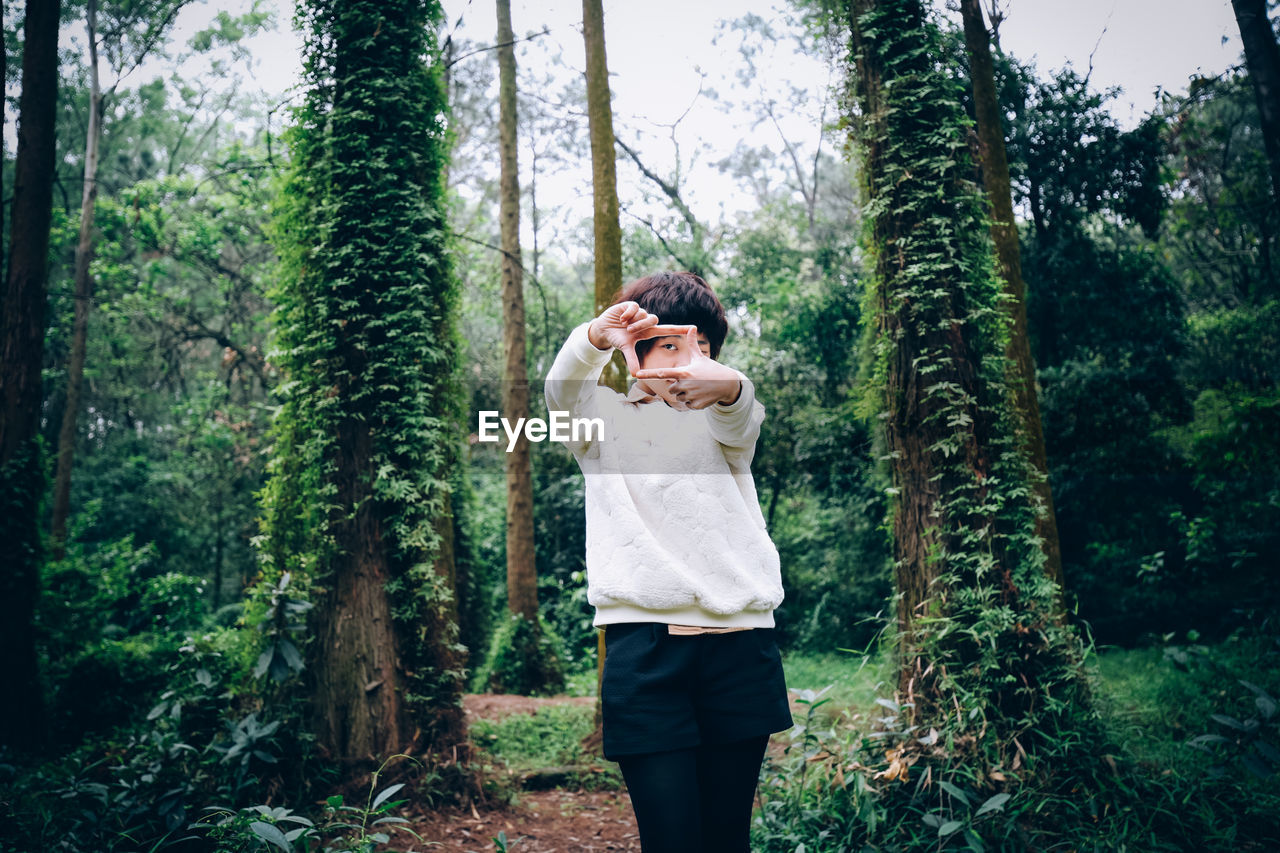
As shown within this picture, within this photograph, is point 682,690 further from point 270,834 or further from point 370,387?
point 370,387

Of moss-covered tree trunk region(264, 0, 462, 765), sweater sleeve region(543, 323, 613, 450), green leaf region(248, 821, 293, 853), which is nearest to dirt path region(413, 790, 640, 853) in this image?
moss-covered tree trunk region(264, 0, 462, 765)

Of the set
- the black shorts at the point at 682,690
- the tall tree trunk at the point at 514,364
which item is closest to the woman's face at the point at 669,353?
the black shorts at the point at 682,690

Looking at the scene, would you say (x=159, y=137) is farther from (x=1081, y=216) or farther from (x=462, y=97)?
(x=1081, y=216)

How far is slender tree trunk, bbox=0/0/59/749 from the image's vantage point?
195 inches

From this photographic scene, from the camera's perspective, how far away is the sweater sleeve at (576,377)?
170 cm

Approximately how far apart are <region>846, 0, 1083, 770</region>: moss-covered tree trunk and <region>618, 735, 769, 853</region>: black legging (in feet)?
6.42

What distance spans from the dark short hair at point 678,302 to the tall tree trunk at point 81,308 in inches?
515

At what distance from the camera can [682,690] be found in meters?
1.56

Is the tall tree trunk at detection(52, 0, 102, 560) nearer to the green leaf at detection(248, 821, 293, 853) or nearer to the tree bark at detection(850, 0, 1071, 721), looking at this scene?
the green leaf at detection(248, 821, 293, 853)

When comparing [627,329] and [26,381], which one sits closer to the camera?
[627,329]

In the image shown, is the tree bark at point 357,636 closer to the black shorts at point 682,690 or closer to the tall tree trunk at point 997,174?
the black shorts at point 682,690

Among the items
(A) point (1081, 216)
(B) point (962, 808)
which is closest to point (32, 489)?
(B) point (962, 808)

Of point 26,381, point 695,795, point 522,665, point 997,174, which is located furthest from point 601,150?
point 522,665

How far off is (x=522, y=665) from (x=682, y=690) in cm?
736
